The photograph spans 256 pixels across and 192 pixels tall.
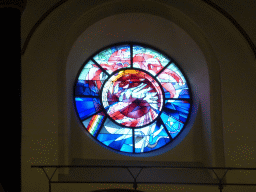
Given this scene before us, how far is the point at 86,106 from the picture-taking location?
8.30 meters

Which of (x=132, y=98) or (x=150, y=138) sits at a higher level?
(x=132, y=98)

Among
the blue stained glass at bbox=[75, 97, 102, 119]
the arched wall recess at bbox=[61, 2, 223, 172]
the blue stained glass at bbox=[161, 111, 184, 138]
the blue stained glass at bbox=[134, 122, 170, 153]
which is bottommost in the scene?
the blue stained glass at bbox=[134, 122, 170, 153]

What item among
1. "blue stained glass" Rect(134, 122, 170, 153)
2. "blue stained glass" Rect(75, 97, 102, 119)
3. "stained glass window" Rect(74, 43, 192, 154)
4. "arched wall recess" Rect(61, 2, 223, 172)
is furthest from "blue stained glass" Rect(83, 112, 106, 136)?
"blue stained glass" Rect(134, 122, 170, 153)

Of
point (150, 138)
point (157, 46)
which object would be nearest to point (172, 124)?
point (150, 138)

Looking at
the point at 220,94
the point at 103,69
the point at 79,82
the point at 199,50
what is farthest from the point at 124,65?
the point at 220,94

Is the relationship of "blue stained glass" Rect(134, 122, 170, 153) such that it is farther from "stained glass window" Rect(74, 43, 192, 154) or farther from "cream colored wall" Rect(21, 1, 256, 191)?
"cream colored wall" Rect(21, 1, 256, 191)

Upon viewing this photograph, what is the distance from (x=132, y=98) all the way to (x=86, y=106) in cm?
114

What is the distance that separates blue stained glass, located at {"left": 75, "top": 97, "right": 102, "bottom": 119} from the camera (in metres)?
8.23

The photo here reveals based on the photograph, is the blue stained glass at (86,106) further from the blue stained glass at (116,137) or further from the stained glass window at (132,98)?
the blue stained glass at (116,137)

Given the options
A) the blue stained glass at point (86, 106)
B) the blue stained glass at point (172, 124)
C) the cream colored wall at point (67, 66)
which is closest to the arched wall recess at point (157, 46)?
the cream colored wall at point (67, 66)

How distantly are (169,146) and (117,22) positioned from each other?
3.09 m

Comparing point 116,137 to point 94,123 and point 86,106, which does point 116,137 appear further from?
point 86,106

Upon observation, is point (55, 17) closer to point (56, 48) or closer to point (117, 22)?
point (56, 48)

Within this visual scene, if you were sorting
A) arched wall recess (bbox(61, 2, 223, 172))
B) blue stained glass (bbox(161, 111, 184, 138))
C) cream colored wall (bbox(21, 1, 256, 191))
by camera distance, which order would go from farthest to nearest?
blue stained glass (bbox(161, 111, 184, 138)), arched wall recess (bbox(61, 2, 223, 172)), cream colored wall (bbox(21, 1, 256, 191))
